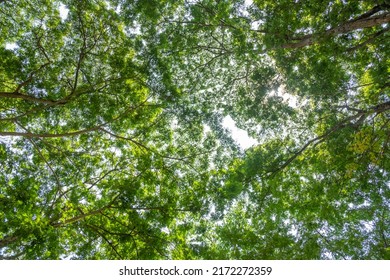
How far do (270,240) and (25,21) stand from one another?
9549 mm

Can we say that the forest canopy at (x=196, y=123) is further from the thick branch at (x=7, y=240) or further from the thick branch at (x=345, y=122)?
the thick branch at (x=7, y=240)

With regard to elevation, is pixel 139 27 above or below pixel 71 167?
above

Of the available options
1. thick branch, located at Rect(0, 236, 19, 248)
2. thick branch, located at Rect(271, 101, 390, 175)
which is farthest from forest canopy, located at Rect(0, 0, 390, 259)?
thick branch, located at Rect(0, 236, 19, 248)

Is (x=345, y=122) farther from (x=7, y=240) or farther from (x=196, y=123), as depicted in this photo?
(x=7, y=240)

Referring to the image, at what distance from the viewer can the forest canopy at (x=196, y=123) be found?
25.7 feet

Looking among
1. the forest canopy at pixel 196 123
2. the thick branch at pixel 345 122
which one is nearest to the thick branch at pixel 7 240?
the forest canopy at pixel 196 123

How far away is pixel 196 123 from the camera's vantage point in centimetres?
913

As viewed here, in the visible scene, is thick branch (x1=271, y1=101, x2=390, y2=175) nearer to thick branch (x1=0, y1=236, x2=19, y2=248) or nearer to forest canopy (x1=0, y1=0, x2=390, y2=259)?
forest canopy (x1=0, y1=0, x2=390, y2=259)

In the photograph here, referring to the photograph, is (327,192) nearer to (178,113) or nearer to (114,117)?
(178,113)

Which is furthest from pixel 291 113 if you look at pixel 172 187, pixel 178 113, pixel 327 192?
pixel 172 187

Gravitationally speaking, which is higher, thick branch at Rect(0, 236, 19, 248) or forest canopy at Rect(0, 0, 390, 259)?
forest canopy at Rect(0, 0, 390, 259)

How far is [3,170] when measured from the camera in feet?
26.2

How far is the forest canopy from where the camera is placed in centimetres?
783

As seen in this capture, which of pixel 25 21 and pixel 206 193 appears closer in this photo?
pixel 206 193
